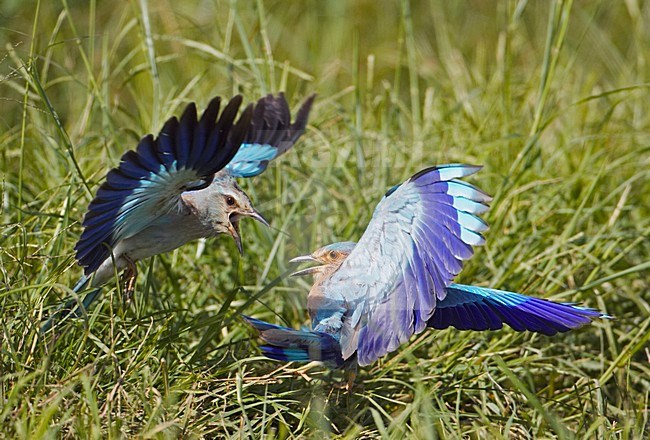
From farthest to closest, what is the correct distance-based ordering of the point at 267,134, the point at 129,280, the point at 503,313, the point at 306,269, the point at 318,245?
the point at 318,245, the point at 267,134, the point at 306,269, the point at 129,280, the point at 503,313

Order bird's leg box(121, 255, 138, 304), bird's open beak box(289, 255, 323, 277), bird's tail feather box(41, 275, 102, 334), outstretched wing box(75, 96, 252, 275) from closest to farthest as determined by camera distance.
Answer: outstretched wing box(75, 96, 252, 275)
bird's tail feather box(41, 275, 102, 334)
bird's leg box(121, 255, 138, 304)
bird's open beak box(289, 255, 323, 277)

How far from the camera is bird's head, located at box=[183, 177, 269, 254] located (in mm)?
3518

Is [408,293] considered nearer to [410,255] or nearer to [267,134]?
[410,255]

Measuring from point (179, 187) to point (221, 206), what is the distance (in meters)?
0.36

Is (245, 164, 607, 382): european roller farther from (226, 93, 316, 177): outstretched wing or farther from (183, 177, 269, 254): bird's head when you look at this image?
(226, 93, 316, 177): outstretched wing

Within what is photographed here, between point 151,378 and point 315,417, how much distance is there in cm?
53

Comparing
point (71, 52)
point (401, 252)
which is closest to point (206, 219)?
point (401, 252)

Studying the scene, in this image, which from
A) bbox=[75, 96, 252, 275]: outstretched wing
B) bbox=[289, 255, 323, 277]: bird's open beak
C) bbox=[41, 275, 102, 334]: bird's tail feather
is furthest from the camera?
bbox=[289, 255, 323, 277]: bird's open beak

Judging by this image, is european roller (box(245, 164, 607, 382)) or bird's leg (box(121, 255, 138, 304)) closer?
european roller (box(245, 164, 607, 382))

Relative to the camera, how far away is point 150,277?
3379 millimetres

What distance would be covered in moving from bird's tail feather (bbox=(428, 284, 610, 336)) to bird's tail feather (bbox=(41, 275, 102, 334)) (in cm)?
118

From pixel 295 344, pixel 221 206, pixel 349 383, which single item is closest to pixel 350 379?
pixel 349 383

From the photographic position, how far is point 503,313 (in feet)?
10.8

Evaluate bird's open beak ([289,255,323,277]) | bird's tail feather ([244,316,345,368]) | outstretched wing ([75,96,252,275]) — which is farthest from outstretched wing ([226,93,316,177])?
bird's tail feather ([244,316,345,368])
